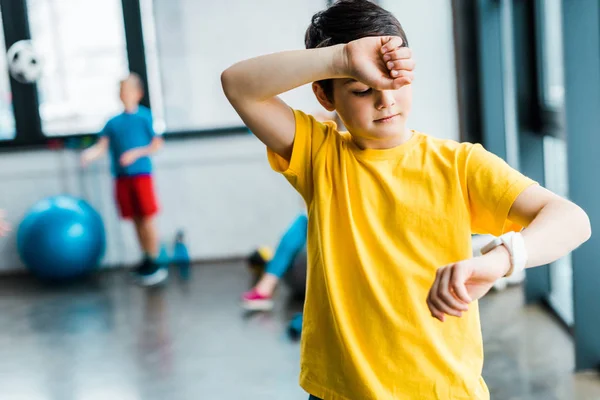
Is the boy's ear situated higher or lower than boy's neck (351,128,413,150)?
higher

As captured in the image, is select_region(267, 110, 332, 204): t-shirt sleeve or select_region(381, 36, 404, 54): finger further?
select_region(267, 110, 332, 204): t-shirt sleeve

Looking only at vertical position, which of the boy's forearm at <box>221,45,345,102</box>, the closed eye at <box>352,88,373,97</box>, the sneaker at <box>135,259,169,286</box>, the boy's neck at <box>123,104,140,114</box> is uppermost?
the boy's forearm at <box>221,45,345,102</box>

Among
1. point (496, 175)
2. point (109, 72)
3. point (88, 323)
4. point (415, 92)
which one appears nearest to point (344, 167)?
point (496, 175)

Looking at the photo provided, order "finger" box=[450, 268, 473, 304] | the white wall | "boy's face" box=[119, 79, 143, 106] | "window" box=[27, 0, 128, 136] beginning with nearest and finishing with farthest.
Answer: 1. "finger" box=[450, 268, 473, 304]
2. the white wall
3. "boy's face" box=[119, 79, 143, 106]
4. "window" box=[27, 0, 128, 136]

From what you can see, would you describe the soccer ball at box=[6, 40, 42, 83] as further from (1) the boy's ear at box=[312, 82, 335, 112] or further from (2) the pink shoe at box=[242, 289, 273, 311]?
(1) the boy's ear at box=[312, 82, 335, 112]

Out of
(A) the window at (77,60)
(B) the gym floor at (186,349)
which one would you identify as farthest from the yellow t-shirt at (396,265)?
(A) the window at (77,60)

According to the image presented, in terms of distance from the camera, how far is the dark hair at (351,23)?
1.21 meters

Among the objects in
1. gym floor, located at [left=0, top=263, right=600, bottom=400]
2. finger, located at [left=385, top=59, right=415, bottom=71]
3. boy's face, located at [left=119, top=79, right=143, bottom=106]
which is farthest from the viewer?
boy's face, located at [left=119, top=79, right=143, bottom=106]

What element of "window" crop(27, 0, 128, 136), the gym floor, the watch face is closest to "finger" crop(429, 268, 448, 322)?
the watch face

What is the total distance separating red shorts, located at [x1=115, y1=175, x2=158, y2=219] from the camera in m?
4.88

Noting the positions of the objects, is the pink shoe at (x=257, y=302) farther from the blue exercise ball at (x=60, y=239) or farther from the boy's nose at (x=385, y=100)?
the boy's nose at (x=385, y=100)

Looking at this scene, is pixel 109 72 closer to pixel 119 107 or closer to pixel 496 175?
pixel 119 107

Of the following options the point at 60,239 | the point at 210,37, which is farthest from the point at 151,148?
the point at 210,37

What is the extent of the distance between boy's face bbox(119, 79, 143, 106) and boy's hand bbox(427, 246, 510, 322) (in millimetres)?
4113
